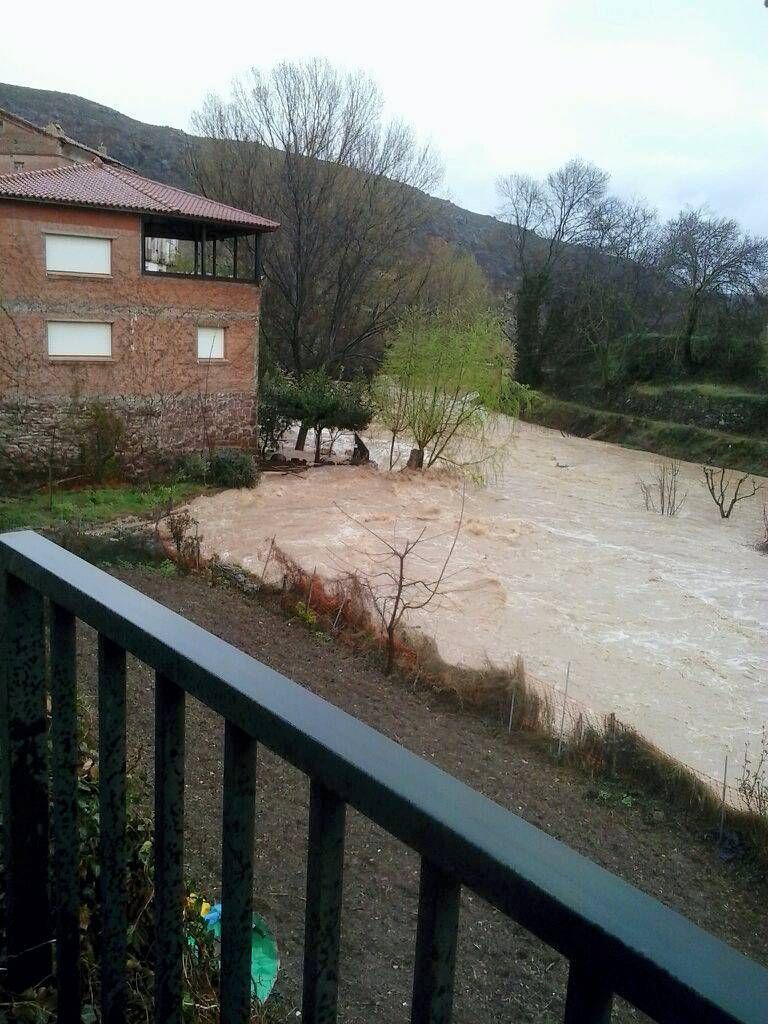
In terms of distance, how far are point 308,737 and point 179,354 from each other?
833 inches

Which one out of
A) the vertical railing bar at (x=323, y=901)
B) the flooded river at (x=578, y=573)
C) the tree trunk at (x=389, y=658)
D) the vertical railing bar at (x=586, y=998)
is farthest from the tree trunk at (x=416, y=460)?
the vertical railing bar at (x=586, y=998)

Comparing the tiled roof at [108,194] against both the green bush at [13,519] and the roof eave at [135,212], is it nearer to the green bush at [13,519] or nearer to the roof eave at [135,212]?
the roof eave at [135,212]

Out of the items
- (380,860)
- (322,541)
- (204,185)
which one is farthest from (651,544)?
(204,185)

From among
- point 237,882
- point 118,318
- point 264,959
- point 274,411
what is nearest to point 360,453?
point 274,411

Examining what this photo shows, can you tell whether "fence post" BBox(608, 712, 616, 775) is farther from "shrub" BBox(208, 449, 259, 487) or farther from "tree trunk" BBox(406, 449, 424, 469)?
"tree trunk" BBox(406, 449, 424, 469)

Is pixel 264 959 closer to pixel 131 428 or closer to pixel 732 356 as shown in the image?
pixel 131 428

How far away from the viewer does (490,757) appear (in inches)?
340

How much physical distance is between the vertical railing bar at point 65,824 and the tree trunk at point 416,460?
24.0 metres

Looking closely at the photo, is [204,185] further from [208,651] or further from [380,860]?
[208,651]

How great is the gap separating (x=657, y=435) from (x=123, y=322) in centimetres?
2318

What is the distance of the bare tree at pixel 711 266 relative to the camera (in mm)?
39125

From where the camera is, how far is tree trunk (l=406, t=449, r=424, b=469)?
2545cm

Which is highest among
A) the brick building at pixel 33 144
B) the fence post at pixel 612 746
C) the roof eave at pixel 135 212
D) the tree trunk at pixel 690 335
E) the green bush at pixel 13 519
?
the brick building at pixel 33 144

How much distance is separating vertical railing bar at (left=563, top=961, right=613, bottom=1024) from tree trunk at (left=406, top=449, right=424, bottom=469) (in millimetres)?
24675
